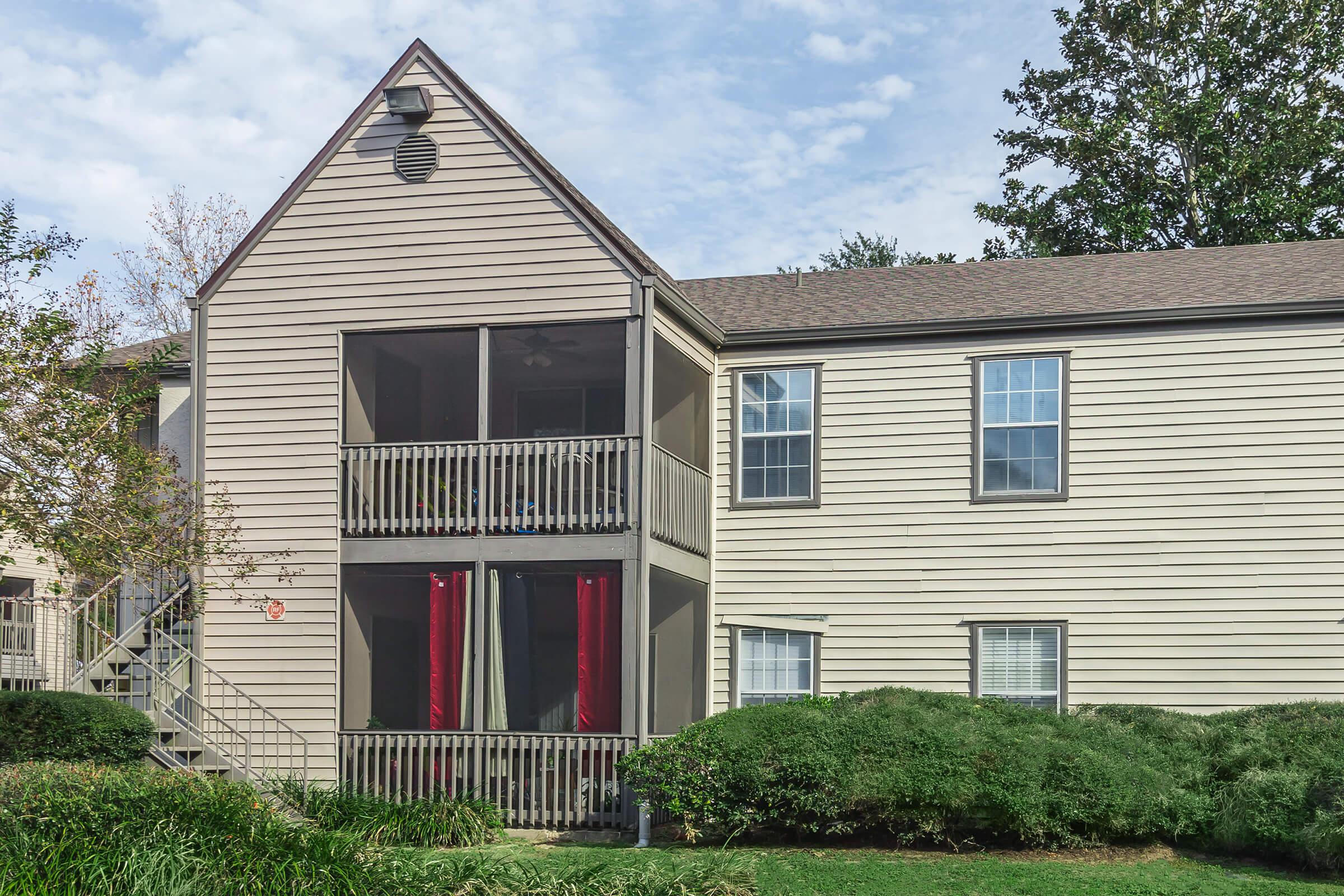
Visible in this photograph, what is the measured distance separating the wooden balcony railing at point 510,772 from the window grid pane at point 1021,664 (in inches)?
167

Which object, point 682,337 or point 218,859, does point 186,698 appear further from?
point 682,337

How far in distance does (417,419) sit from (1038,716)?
930cm

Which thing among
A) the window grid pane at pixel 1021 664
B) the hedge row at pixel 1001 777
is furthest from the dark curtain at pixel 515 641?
the window grid pane at pixel 1021 664

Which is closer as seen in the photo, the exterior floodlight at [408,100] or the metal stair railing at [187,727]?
the metal stair railing at [187,727]

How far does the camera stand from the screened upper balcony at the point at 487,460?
14.5 meters

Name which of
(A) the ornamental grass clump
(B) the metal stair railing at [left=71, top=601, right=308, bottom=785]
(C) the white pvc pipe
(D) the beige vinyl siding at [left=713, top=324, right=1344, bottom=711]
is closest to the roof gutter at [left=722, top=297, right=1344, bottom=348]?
(D) the beige vinyl siding at [left=713, top=324, right=1344, bottom=711]

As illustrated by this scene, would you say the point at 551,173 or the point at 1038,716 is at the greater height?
the point at 551,173

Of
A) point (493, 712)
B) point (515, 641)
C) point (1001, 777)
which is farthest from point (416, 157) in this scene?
point (1001, 777)

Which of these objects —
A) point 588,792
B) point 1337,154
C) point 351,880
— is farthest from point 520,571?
point 1337,154

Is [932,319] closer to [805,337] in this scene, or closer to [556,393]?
[805,337]

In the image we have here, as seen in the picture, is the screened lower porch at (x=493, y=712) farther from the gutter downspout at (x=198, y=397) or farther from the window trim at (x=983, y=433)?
the window trim at (x=983, y=433)

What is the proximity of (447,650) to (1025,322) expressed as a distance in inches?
286

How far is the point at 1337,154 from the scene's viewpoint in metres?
28.1

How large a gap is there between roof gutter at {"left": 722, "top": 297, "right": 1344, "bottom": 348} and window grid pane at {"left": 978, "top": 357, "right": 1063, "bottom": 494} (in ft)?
1.41
